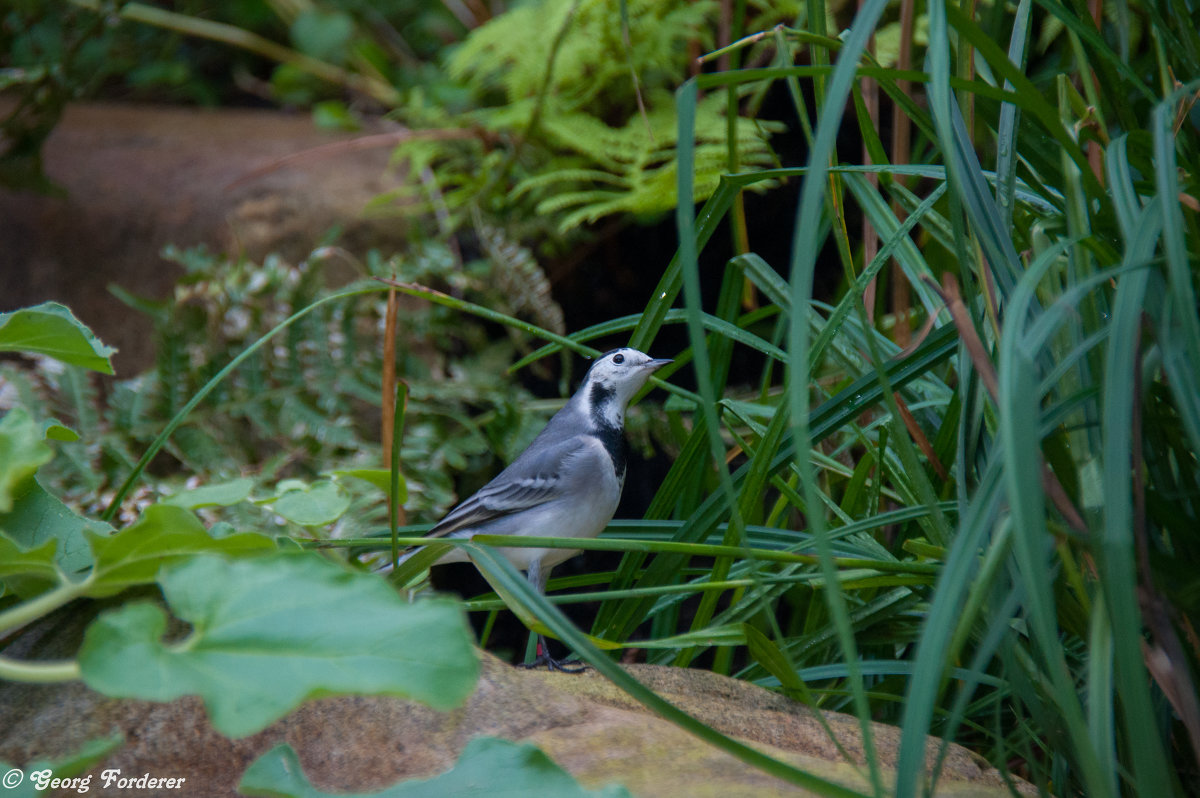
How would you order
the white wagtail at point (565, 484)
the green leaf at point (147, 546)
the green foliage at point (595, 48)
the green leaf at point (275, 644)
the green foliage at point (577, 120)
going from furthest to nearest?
the green foliage at point (595, 48)
the green foliage at point (577, 120)
the white wagtail at point (565, 484)
the green leaf at point (147, 546)
the green leaf at point (275, 644)

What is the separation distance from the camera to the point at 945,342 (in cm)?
164

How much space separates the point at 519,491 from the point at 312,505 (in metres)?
0.71

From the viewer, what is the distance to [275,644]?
1.03 metres

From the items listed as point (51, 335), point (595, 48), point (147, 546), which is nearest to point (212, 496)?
point (147, 546)

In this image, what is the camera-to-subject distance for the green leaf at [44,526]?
1528 millimetres

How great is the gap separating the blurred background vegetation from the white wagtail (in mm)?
188

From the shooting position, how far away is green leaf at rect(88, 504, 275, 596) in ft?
3.89

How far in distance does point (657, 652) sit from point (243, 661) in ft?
4.30

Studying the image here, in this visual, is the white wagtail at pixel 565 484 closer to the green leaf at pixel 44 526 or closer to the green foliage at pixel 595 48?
the green leaf at pixel 44 526

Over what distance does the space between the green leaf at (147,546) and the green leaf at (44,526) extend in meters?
0.30

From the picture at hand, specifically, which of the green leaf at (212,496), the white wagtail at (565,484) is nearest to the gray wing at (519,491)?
the white wagtail at (565,484)

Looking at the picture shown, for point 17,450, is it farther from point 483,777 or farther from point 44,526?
point 483,777

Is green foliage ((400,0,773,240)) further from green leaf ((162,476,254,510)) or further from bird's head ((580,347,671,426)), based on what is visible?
green leaf ((162,476,254,510))

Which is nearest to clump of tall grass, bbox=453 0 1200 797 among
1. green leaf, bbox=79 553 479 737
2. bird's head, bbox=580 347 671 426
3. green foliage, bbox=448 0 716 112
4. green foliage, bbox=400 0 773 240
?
bird's head, bbox=580 347 671 426
